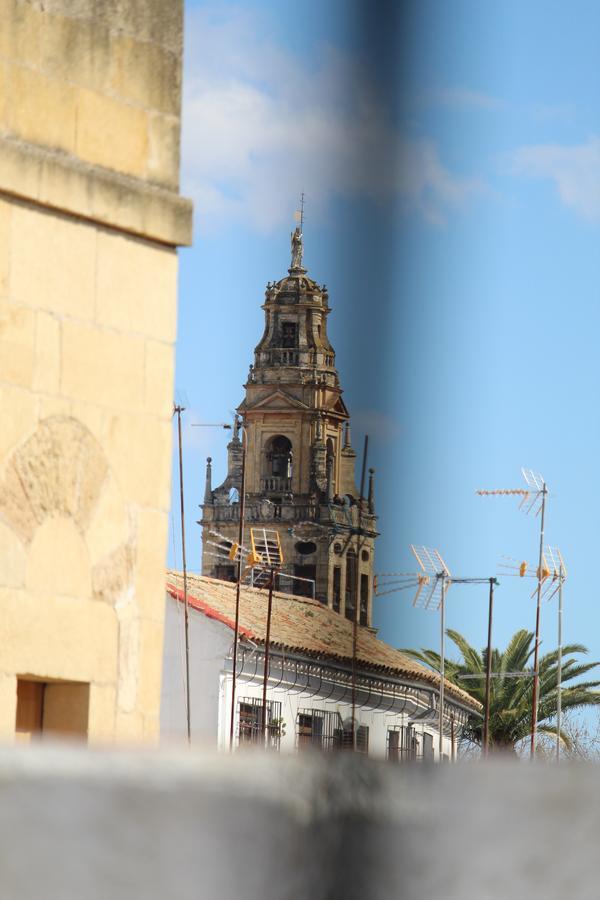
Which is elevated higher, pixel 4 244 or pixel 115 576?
pixel 4 244

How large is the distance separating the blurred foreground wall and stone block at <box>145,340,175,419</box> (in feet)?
11.6

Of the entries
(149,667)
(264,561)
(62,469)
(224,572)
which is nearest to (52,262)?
(62,469)

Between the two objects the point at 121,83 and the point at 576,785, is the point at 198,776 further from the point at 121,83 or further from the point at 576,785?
the point at 121,83

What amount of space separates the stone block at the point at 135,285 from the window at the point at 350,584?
3373 millimetres

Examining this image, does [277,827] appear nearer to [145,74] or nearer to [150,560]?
[150,560]

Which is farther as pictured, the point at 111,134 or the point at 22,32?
the point at 111,134

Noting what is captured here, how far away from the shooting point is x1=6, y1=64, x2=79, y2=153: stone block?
13.4ft

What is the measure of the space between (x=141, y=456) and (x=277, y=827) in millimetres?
3609

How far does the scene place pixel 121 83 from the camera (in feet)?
14.3

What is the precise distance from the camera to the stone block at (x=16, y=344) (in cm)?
401

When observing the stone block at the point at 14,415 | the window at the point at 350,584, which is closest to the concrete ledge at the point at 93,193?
the stone block at the point at 14,415


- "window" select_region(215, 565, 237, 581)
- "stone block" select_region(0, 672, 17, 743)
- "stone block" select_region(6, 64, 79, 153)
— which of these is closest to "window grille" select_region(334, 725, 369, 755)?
"stone block" select_region(0, 672, 17, 743)

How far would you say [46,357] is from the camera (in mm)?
4070

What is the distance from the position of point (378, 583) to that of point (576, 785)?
0.22m
